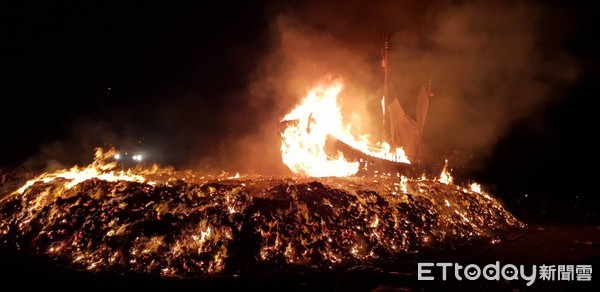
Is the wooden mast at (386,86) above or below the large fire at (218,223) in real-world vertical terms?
above

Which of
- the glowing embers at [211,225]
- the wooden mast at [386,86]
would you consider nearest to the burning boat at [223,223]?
the glowing embers at [211,225]

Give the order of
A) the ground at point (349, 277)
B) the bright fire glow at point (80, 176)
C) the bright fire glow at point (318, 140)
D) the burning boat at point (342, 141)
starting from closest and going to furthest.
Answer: the ground at point (349, 277), the bright fire glow at point (80, 176), the burning boat at point (342, 141), the bright fire glow at point (318, 140)

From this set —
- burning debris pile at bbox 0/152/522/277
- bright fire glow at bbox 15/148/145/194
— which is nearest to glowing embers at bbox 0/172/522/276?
burning debris pile at bbox 0/152/522/277

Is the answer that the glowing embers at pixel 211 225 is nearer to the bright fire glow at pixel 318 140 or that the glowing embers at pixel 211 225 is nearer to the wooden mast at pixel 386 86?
the bright fire glow at pixel 318 140

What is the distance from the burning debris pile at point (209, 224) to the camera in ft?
22.3

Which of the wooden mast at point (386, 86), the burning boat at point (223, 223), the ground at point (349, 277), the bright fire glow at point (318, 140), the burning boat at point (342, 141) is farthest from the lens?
the wooden mast at point (386, 86)

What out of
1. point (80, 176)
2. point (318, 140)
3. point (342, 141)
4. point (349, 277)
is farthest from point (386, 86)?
point (349, 277)

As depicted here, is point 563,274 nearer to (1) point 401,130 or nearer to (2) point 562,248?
(2) point 562,248

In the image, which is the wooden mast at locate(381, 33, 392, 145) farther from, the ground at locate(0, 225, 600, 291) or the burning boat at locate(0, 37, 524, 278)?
the ground at locate(0, 225, 600, 291)

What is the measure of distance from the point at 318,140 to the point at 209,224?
589cm

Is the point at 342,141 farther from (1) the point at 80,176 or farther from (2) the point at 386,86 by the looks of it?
(1) the point at 80,176

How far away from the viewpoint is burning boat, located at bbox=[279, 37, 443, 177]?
12055mm

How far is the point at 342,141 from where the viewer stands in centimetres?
1231

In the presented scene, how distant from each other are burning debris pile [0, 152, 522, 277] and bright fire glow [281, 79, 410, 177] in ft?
9.37
